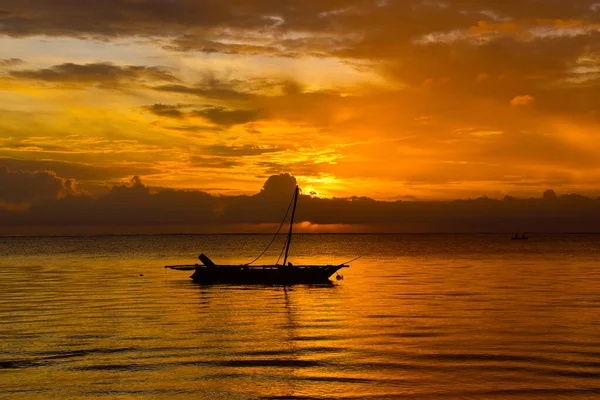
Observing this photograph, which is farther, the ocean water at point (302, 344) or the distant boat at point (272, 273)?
the distant boat at point (272, 273)

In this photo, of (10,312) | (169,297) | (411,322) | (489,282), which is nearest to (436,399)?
(411,322)

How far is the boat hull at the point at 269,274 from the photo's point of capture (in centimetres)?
7581

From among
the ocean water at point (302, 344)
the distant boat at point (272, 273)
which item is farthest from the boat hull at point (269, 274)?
the ocean water at point (302, 344)

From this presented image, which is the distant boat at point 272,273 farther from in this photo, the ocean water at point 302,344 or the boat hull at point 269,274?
the ocean water at point 302,344

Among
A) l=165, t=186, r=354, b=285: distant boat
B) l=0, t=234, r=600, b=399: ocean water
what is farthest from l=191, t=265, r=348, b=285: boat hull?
l=0, t=234, r=600, b=399: ocean water

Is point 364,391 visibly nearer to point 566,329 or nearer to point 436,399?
point 436,399

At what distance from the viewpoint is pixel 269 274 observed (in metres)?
75.8

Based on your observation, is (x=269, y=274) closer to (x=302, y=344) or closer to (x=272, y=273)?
(x=272, y=273)

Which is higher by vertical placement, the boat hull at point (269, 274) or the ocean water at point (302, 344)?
the boat hull at point (269, 274)

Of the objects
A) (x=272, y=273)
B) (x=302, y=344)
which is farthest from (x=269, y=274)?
(x=302, y=344)

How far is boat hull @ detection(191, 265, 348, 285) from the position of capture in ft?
249

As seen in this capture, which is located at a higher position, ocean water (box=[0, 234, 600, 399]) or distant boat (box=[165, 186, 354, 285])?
distant boat (box=[165, 186, 354, 285])

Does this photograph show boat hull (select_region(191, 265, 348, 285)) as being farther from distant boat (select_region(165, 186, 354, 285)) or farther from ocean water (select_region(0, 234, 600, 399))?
ocean water (select_region(0, 234, 600, 399))

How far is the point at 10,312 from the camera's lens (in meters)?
50.2
